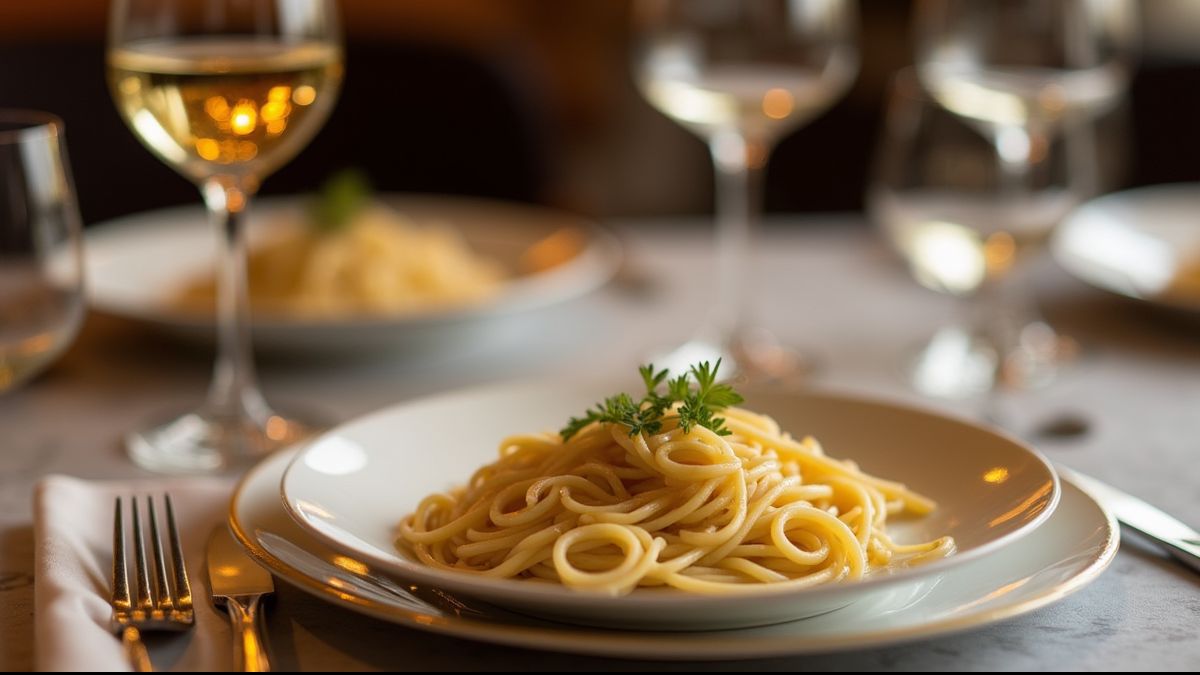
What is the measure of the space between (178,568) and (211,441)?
486mm

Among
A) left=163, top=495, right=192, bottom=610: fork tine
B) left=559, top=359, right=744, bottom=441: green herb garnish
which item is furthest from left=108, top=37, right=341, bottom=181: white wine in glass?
left=559, top=359, right=744, bottom=441: green herb garnish

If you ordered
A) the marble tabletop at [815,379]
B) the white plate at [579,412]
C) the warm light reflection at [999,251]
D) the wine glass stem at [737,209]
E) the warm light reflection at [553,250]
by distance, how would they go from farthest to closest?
the warm light reflection at [553,250], the wine glass stem at [737,209], the warm light reflection at [999,251], the marble tabletop at [815,379], the white plate at [579,412]

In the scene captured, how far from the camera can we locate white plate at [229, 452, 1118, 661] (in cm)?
78

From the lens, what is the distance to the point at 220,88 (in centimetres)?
Answer: 136

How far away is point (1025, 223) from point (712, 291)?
61 cm

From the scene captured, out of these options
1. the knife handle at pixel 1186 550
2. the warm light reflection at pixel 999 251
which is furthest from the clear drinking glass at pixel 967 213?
the knife handle at pixel 1186 550

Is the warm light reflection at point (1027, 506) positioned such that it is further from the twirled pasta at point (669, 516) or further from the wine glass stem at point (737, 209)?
the wine glass stem at point (737, 209)

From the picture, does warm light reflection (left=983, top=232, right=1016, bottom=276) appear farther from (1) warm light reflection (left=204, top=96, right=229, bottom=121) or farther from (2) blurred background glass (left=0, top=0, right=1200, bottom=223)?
(2) blurred background glass (left=0, top=0, right=1200, bottom=223)

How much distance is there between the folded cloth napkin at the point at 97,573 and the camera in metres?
0.83

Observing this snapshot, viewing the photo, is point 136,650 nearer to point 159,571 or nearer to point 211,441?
point 159,571

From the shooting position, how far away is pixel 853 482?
102cm

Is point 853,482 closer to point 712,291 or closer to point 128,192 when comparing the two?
point 712,291

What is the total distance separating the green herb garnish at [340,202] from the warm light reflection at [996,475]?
3.67 ft

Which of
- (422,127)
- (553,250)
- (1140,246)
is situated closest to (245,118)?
(553,250)
